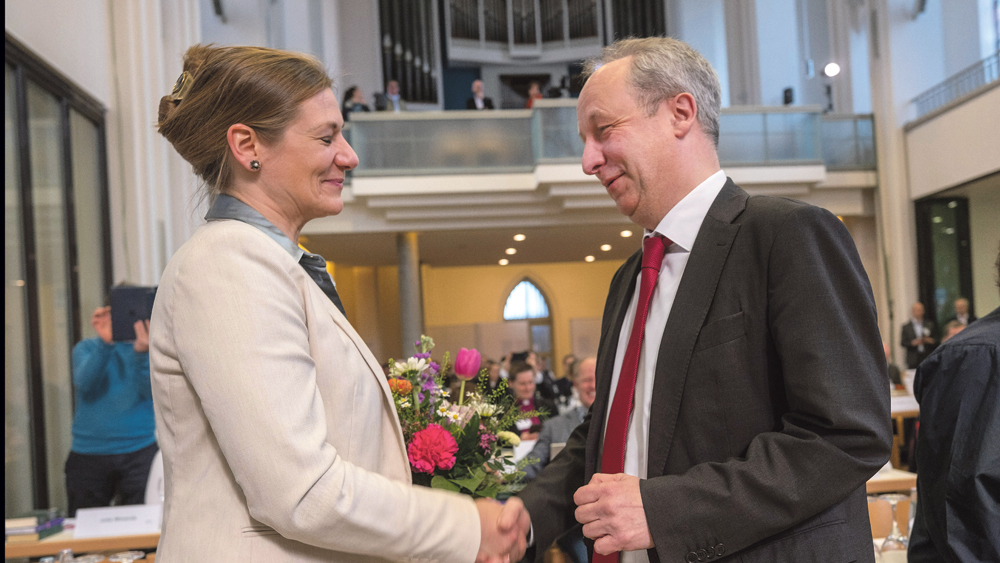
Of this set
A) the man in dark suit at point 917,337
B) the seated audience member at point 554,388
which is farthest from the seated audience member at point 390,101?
the man in dark suit at point 917,337

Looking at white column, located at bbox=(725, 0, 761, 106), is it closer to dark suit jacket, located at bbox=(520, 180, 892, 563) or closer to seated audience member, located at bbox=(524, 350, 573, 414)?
seated audience member, located at bbox=(524, 350, 573, 414)

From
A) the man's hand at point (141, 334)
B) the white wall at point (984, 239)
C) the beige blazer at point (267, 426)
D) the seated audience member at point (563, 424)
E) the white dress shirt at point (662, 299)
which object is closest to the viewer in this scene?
the beige blazer at point (267, 426)

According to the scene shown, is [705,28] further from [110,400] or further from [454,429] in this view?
[454,429]

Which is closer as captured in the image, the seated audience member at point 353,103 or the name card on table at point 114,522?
Answer: the name card on table at point 114,522

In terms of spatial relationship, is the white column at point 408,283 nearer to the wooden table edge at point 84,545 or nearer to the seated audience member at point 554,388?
the seated audience member at point 554,388

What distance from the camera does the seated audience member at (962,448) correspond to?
1.42 metres

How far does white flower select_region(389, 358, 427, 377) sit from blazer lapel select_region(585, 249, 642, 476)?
0.38 m

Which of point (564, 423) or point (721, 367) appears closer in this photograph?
point (721, 367)

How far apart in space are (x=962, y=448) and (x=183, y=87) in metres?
1.58

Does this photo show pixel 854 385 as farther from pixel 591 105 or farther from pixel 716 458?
pixel 591 105

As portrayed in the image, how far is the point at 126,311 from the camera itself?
394 cm

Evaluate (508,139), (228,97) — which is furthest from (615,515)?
(508,139)

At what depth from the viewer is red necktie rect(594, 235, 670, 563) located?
134 cm

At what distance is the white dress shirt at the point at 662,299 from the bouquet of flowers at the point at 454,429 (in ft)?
0.70
